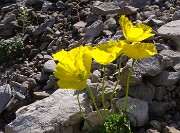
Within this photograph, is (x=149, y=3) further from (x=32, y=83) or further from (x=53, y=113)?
(x=53, y=113)

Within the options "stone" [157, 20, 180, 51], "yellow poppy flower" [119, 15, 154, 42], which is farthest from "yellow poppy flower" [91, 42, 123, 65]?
"stone" [157, 20, 180, 51]

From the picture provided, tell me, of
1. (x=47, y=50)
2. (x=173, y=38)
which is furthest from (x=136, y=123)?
(x=47, y=50)

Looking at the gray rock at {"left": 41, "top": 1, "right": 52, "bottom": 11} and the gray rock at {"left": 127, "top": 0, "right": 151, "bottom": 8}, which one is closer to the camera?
the gray rock at {"left": 127, "top": 0, "right": 151, "bottom": 8}

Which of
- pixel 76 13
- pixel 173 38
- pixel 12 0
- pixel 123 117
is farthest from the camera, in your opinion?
pixel 12 0

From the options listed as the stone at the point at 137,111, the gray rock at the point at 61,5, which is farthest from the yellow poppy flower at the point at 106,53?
the gray rock at the point at 61,5

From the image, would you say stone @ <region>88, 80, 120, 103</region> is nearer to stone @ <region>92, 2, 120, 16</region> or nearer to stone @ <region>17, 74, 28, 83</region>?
stone @ <region>17, 74, 28, 83</region>

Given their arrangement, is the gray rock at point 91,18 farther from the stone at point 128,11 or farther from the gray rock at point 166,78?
the gray rock at point 166,78

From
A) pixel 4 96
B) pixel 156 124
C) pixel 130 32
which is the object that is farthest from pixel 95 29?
pixel 130 32
